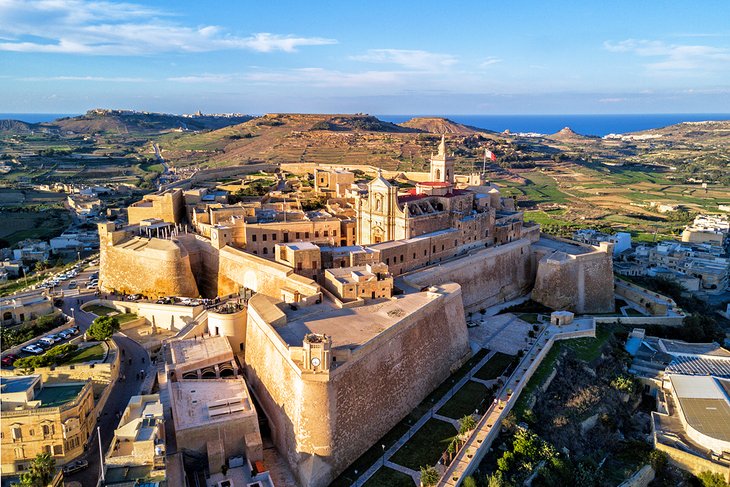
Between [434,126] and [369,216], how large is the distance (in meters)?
135

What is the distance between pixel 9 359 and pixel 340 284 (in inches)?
683

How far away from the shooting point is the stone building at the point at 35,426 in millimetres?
22031

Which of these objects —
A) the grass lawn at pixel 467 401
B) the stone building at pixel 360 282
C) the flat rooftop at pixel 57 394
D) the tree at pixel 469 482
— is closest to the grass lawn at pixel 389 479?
the tree at pixel 469 482

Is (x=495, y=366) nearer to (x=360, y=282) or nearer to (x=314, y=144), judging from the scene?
(x=360, y=282)

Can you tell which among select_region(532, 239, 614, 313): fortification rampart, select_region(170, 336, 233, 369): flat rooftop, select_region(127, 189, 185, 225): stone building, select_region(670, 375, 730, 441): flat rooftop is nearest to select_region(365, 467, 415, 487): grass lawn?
select_region(170, 336, 233, 369): flat rooftop

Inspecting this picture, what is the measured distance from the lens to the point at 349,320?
92.7 feet

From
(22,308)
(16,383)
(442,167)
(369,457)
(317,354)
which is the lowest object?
(369,457)

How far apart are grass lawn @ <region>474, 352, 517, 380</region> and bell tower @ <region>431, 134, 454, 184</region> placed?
60.1 feet

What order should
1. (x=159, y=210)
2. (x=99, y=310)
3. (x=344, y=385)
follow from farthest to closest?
(x=159, y=210) → (x=99, y=310) → (x=344, y=385)

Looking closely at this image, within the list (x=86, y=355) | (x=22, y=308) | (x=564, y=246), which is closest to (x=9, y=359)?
(x=86, y=355)

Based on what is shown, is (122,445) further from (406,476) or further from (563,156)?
(563,156)

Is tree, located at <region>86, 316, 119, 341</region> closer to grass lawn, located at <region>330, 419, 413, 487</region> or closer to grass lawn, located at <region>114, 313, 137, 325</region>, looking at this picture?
grass lawn, located at <region>114, 313, 137, 325</region>

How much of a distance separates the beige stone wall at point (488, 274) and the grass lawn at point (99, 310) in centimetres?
1985

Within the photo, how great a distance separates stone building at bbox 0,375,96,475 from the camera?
2203 cm
